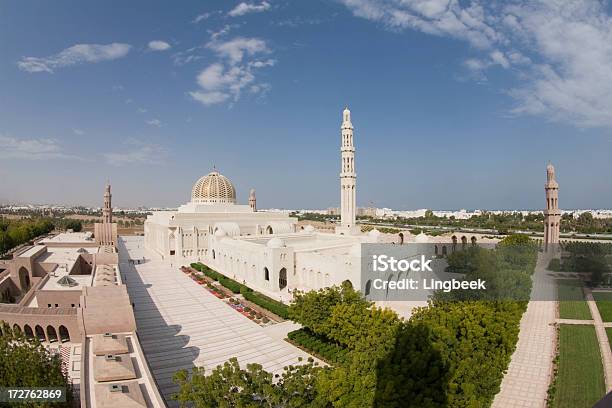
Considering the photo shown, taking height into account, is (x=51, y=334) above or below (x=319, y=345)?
above

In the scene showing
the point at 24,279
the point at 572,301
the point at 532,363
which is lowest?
the point at 532,363

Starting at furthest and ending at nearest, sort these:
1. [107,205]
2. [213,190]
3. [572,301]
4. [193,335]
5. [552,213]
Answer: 1. [107,205]
2. [213,190]
3. [552,213]
4. [572,301]
5. [193,335]

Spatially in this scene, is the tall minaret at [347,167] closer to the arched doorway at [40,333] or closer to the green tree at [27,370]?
the arched doorway at [40,333]

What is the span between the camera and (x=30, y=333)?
70.2ft

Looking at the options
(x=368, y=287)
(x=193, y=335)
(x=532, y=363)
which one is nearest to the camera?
(x=532, y=363)

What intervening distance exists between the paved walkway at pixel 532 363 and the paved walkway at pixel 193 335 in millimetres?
9398

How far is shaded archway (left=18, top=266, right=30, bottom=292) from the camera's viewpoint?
32.4m

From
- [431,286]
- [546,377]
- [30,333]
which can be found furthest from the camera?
[431,286]

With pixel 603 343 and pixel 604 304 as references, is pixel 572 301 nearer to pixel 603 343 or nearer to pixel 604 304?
pixel 604 304

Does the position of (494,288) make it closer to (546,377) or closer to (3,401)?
(546,377)

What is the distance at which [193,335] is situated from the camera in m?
22.2

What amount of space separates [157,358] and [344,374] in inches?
445

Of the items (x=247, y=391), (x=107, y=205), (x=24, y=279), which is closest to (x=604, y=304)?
(x=247, y=391)

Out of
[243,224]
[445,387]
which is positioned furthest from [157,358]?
[243,224]
